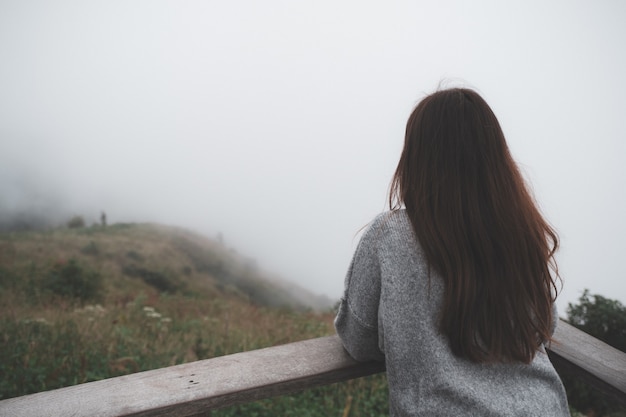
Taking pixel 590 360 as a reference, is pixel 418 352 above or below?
above

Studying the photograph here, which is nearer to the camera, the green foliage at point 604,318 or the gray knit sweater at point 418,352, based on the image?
the gray knit sweater at point 418,352

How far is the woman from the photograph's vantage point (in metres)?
1.30

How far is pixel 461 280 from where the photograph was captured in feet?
4.29

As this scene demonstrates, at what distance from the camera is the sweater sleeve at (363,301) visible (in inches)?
56.1

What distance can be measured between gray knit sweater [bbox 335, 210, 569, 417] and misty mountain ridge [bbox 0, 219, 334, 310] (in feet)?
33.9

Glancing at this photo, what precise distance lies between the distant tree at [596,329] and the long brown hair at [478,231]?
12.1ft

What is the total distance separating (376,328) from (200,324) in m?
5.17

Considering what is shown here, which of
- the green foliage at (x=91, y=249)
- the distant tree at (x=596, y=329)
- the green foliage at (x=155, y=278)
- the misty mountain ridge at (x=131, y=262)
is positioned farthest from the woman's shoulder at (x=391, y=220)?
the green foliage at (x=91, y=249)

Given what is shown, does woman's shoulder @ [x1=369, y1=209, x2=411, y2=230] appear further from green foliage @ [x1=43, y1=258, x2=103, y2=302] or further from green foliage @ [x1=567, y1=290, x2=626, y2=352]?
green foliage @ [x1=43, y1=258, x2=103, y2=302]

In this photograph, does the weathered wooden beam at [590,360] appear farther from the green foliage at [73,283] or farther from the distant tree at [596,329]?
the green foliage at [73,283]

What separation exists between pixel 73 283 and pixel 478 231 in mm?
12055

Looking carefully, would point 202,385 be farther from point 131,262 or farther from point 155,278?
point 131,262

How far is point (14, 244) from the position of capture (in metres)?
21.6

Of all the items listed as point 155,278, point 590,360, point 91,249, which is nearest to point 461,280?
point 590,360
